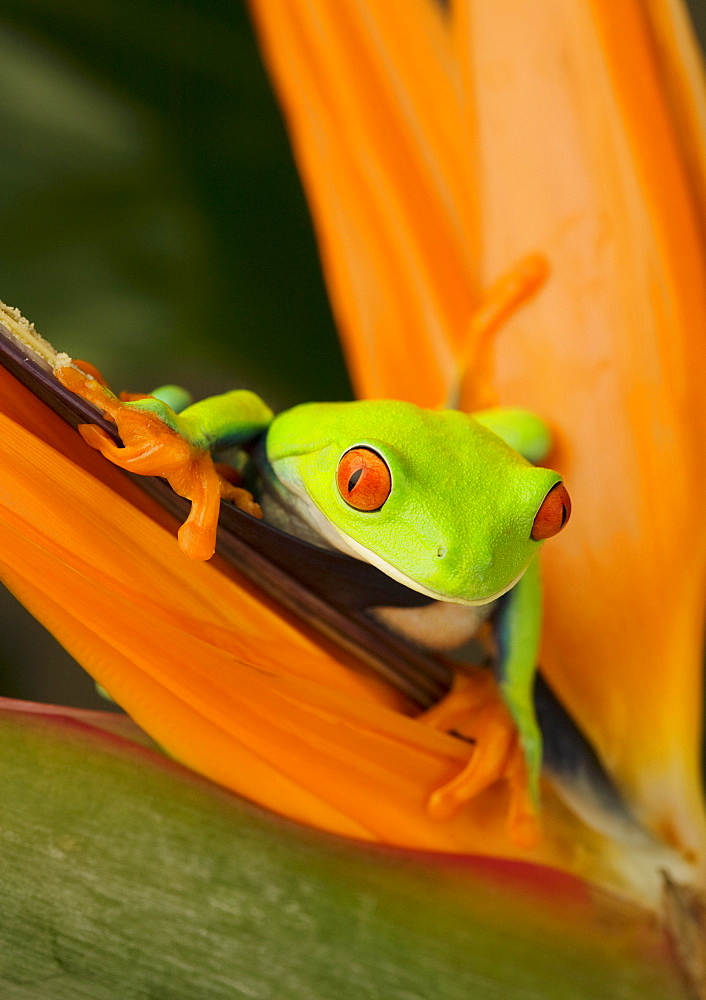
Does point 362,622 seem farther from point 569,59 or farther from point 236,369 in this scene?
point 569,59

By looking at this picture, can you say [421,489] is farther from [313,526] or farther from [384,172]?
[384,172]

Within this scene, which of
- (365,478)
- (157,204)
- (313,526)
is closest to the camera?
(365,478)

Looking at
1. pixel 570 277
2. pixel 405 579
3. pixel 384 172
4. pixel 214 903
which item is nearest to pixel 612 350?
pixel 570 277

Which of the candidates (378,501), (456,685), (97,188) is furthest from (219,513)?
(97,188)

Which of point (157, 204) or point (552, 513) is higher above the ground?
point (157, 204)

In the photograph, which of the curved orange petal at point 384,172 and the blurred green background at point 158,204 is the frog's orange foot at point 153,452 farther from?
the curved orange petal at point 384,172

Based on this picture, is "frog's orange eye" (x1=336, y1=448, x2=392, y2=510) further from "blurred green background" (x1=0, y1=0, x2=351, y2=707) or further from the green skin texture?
"blurred green background" (x1=0, y1=0, x2=351, y2=707)

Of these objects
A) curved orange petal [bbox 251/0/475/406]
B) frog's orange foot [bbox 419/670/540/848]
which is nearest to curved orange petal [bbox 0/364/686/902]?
frog's orange foot [bbox 419/670/540/848]

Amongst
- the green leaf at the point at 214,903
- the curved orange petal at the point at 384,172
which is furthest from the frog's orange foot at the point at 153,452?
the curved orange petal at the point at 384,172
